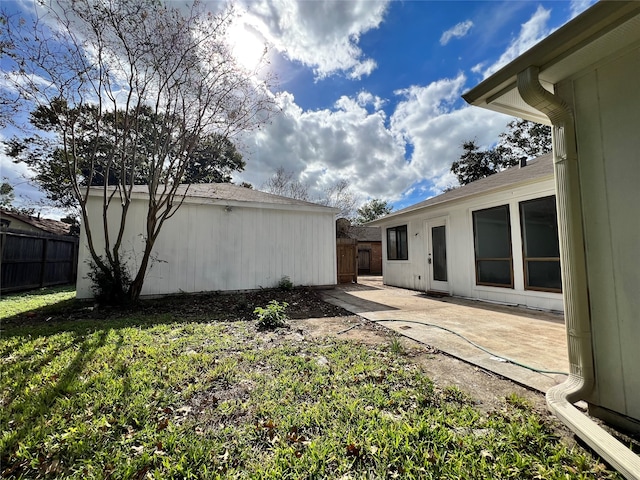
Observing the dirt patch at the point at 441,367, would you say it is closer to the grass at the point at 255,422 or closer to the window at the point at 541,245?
the grass at the point at 255,422

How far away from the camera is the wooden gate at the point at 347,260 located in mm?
11180

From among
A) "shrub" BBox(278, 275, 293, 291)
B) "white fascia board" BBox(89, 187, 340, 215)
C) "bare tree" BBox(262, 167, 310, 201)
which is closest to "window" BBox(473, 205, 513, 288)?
"white fascia board" BBox(89, 187, 340, 215)

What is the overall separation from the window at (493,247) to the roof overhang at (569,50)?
4485 mm

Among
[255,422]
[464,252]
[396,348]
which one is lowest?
[255,422]

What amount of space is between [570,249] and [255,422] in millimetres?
2738

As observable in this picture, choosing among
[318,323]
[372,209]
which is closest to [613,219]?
[318,323]

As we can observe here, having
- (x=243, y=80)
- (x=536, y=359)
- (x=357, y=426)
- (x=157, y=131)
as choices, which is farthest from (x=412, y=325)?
(x=157, y=131)

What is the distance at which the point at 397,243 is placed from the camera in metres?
10.4

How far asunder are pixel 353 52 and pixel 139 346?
8.66 m

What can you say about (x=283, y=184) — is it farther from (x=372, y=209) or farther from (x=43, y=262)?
(x=43, y=262)

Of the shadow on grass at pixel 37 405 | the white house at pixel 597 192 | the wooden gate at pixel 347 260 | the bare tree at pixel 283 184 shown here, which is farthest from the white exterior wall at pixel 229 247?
the bare tree at pixel 283 184

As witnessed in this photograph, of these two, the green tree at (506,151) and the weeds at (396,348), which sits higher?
the green tree at (506,151)

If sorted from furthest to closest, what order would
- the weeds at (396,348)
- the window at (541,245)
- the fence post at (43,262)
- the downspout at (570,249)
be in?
the fence post at (43,262), the window at (541,245), the weeds at (396,348), the downspout at (570,249)

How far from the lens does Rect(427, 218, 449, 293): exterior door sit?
800cm
